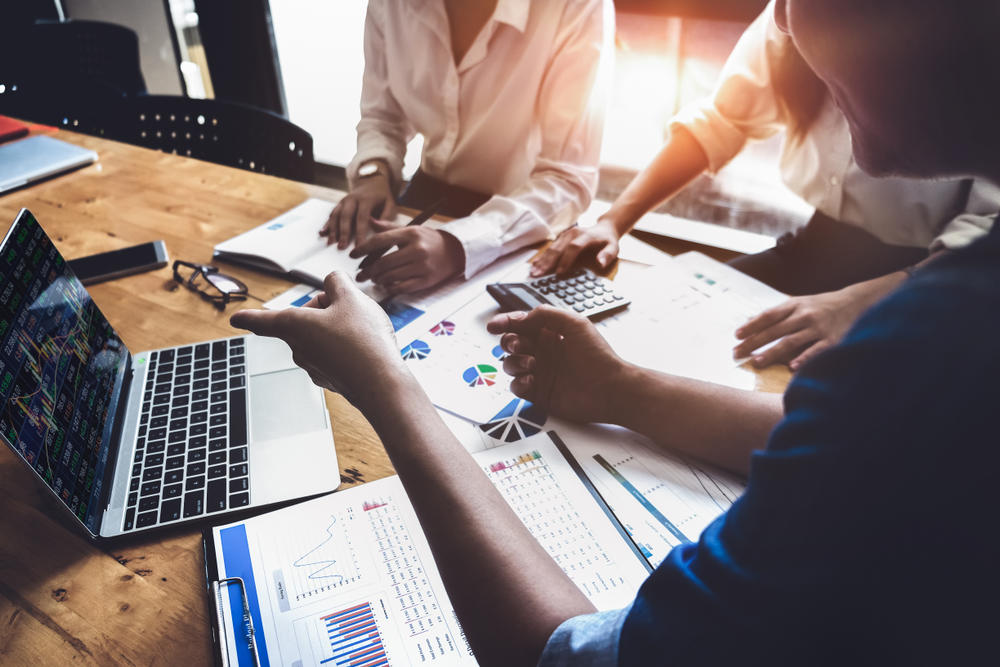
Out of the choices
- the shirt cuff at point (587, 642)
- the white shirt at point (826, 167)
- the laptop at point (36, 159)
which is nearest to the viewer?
the shirt cuff at point (587, 642)

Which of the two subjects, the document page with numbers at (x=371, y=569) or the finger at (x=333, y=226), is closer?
the document page with numbers at (x=371, y=569)

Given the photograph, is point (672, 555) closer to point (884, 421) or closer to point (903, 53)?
point (884, 421)

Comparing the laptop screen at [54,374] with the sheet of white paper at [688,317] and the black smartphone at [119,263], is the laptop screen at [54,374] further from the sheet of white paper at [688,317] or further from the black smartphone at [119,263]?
the sheet of white paper at [688,317]

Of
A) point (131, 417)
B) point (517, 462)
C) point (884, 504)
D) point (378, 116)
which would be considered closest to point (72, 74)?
point (378, 116)

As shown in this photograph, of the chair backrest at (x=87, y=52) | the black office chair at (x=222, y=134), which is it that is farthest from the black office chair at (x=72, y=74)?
the black office chair at (x=222, y=134)

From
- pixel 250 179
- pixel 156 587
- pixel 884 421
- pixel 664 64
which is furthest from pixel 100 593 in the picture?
pixel 664 64

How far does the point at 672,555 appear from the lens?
1.14ft

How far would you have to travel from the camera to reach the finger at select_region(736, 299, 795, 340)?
2.74 ft

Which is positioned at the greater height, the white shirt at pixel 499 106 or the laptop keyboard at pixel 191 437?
the white shirt at pixel 499 106

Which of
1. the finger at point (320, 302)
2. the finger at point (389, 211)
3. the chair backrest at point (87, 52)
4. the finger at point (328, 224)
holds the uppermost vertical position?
the chair backrest at point (87, 52)

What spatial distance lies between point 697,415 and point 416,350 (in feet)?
1.24

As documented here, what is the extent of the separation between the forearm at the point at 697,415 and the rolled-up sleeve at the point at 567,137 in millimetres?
479

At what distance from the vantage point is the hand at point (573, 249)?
1046 mm

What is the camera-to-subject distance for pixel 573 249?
41.2 inches
